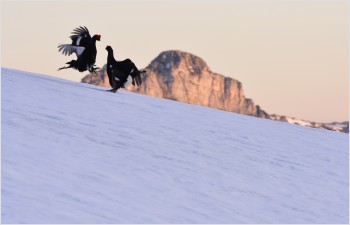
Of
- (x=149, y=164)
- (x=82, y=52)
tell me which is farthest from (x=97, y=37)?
(x=149, y=164)

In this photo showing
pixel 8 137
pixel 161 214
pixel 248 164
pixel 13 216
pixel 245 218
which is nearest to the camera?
pixel 13 216

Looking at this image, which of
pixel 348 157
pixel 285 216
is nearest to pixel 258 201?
pixel 285 216

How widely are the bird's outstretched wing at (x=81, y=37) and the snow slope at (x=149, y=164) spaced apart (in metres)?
0.93

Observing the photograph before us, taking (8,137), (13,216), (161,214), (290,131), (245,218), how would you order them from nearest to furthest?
(13,216) → (161,214) → (245,218) → (8,137) → (290,131)

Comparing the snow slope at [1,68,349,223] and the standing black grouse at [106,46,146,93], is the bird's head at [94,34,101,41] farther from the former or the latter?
the snow slope at [1,68,349,223]

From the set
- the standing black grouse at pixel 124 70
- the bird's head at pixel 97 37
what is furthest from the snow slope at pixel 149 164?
the bird's head at pixel 97 37

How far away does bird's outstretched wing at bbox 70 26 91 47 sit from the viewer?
19.0 metres

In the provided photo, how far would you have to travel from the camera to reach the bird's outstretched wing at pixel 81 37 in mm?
18953

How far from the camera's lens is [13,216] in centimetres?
925

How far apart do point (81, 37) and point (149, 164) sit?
6.93m

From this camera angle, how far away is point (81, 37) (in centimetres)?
1911

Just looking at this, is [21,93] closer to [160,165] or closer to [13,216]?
[160,165]

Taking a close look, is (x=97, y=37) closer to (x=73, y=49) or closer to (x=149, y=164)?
(x=73, y=49)

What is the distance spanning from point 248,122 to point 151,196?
7.94 metres
